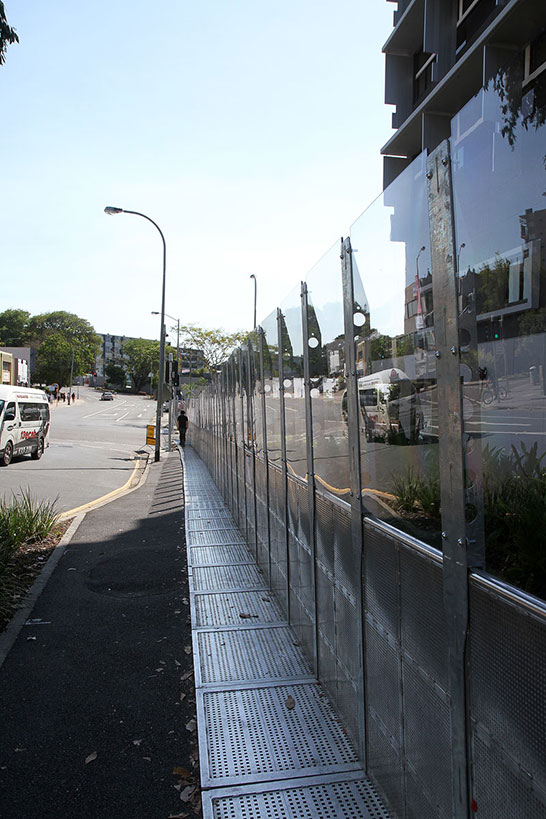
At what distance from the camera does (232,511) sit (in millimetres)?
9992

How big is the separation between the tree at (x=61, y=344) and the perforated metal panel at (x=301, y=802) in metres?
110

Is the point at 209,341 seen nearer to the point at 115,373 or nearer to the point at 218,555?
the point at 218,555

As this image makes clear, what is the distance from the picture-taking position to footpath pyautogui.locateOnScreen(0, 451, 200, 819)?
9.91 ft

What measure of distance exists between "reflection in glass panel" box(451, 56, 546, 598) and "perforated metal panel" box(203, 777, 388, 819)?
1544mm

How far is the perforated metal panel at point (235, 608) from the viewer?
17.4 ft

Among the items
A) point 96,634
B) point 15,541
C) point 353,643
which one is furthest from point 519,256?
Result: point 15,541

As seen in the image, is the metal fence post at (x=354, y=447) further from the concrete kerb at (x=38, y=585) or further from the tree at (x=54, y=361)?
the tree at (x=54, y=361)

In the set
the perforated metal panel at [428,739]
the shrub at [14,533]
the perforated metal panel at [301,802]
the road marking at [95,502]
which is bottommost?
the road marking at [95,502]

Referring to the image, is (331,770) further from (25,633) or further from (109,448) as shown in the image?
(109,448)

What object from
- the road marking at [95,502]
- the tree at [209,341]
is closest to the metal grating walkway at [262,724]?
the road marking at [95,502]

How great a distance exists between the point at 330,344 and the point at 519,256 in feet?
6.38

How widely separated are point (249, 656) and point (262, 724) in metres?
0.99

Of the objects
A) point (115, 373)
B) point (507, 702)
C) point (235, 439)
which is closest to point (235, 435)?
point (235, 439)

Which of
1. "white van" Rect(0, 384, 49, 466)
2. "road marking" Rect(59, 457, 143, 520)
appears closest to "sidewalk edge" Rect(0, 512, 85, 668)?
"road marking" Rect(59, 457, 143, 520)
